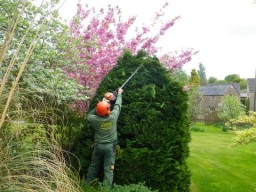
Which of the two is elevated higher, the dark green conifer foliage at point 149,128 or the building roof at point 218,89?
the building roof at point 218,89

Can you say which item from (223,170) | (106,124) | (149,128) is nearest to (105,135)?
(106,124)

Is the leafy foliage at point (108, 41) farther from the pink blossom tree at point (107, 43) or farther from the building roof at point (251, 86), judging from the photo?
the building roof at point (251, 86)

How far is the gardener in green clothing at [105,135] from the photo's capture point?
497cm

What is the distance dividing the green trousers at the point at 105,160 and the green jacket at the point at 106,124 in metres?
0.09

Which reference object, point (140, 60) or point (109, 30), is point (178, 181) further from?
point (109, 30)

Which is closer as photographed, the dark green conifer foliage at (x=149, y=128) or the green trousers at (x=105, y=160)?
the green trousers at (x=105, y=160)

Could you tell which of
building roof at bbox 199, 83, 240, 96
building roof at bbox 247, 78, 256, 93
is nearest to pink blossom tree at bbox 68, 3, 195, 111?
building roof at bbox 247, 78, 256, 93

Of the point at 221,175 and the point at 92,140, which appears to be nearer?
the point at 92,140

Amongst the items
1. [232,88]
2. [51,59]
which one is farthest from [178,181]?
[232,88]

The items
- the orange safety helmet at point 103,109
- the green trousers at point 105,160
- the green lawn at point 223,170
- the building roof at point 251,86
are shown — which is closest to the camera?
the orange safety helmet at point 103,109

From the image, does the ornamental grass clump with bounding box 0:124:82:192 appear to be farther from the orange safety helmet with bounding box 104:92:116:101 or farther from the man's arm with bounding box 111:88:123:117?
the orange safety helmet with bounding box 104:92:116:101

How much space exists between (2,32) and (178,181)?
3751mm

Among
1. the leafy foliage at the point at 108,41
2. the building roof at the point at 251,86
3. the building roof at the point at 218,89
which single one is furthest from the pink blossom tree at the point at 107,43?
the building roof at the point at 218,89

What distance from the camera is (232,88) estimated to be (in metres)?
54.7
